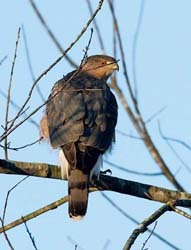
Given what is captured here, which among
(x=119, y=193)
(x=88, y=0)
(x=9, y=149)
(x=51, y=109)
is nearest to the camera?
(x=9, y=149)

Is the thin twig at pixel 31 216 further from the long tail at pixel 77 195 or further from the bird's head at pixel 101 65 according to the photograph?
the bird's head at pixel 101 65

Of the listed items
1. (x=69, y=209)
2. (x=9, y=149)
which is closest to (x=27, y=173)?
(x=9, y=149)

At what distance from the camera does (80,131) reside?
540 cm

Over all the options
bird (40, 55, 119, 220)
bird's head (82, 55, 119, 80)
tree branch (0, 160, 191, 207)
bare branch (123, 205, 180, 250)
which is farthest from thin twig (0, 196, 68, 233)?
bird's head (82, 55, 119, 80)

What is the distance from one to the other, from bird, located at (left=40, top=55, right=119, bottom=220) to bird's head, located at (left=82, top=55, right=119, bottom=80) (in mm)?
863

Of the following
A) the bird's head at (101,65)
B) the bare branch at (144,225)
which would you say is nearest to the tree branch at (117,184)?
the bare branch at (144,225)

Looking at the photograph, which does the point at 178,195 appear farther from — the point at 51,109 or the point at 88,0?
the point at 88,0

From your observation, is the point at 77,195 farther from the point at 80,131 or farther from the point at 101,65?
the point at 101,65

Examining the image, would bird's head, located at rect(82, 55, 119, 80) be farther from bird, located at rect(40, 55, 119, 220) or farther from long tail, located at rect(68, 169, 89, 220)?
long tail, located at rect(68, 169, 89, 220)

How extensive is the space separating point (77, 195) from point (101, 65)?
243 centimetres

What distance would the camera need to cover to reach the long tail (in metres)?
5.14

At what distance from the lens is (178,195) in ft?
15.7

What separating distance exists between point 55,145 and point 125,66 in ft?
3.61

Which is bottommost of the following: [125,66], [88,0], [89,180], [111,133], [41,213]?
[41,213]
